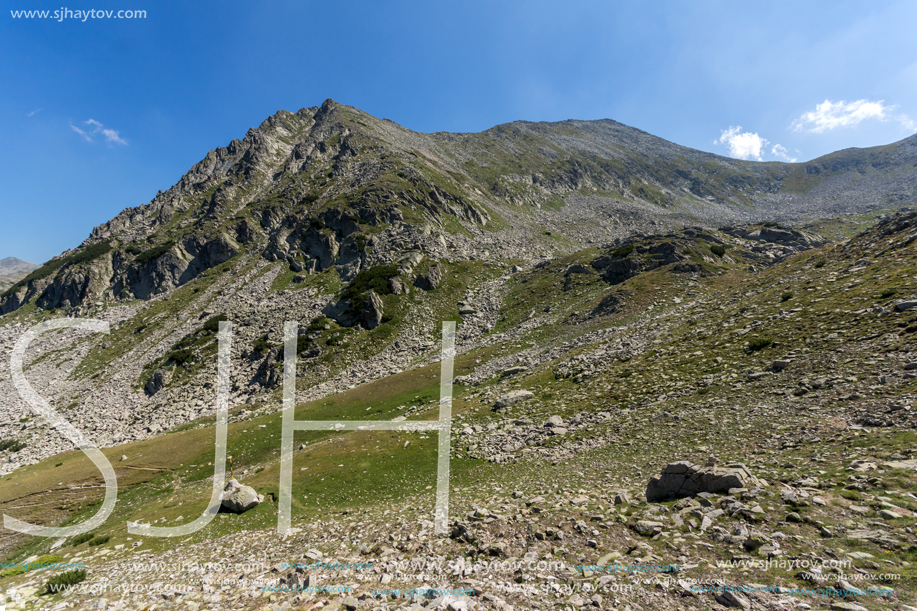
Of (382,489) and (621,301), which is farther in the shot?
(621,301)

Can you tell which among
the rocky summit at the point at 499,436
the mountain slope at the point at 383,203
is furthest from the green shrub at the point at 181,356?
the mountain slope at the point at 383,203

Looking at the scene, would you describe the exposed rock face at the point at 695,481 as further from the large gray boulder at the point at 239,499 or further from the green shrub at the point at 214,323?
the green shrub at the point at 214,323

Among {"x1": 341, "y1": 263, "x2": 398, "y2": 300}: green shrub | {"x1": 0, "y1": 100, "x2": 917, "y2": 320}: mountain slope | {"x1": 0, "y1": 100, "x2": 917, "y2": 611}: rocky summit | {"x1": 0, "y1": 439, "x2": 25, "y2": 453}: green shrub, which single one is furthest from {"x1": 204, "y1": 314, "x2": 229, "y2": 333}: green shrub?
{"x1": 0, "y1": 439, "x2": 25, "y2": 453}: green shrub

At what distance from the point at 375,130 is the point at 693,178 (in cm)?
18486

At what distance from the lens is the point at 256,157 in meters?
138

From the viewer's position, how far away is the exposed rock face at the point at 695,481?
9.79 metres

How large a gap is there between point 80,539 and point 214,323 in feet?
181

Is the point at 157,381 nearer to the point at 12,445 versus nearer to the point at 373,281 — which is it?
the point at 12,445

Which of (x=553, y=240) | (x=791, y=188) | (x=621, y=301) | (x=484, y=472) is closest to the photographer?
(x=484, y=472)

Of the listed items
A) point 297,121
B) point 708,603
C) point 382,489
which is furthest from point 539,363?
point 297,121

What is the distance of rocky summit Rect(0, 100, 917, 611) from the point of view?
798cm

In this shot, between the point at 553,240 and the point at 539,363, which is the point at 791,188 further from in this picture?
the point at 539,363

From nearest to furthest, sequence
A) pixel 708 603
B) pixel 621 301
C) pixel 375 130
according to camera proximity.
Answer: pixel 708 603 < pixel 621 301 < pixel 375 130

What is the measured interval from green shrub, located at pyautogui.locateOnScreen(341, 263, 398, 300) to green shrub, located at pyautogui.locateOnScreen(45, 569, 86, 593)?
51.6 m
